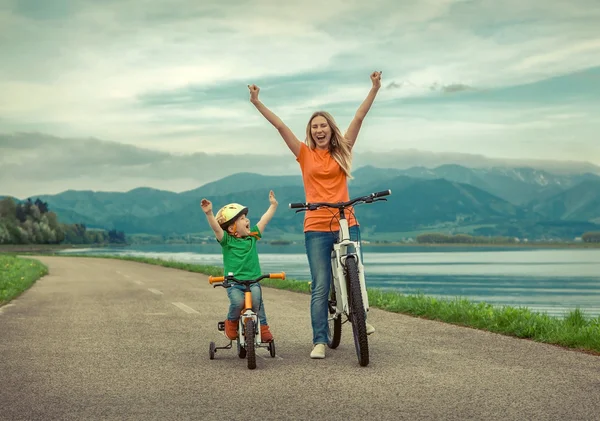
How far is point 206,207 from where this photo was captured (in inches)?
298

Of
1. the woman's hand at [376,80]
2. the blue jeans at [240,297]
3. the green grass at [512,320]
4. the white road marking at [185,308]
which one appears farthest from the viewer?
the white road marking at [185,308]

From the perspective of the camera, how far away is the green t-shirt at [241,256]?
26.1ft

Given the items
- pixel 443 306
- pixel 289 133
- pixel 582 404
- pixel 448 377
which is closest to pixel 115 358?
pixel 289 133

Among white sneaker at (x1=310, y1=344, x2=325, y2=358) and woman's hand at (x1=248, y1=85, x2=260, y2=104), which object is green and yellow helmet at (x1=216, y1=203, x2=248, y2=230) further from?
white sneaker at (x1=310, y1=344, x2=325, y2=358)

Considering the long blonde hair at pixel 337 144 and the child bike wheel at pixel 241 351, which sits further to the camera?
Answer: the child bike wheel at pixel 241 351

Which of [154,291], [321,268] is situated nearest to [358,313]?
[321,268]

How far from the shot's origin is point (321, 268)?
8.07 m

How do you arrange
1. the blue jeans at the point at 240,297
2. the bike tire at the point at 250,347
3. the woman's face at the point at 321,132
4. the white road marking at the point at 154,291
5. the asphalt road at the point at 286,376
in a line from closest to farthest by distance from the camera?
the asphalt road at the point at 286,376 < the bike tire at the point at 250,347 < the blue jeans at the point at 240,297 < the woman's face at the point at 321,132 < the white road marking at the point at 154,291

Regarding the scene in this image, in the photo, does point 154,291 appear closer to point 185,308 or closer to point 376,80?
point 185,308

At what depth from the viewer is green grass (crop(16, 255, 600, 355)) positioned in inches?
356

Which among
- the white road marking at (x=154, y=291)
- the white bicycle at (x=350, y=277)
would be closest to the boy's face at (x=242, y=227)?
the white bicycle at (x=350, y=277)

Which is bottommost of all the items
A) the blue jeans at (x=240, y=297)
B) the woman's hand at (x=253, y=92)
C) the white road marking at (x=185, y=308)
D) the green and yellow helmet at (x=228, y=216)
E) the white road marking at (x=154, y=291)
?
the white road marking at (x=154, y=291)

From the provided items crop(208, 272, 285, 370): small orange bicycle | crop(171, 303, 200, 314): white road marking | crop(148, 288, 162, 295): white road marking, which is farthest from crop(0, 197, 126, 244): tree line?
crop(208, 272, 285, 370): small orange bicycle

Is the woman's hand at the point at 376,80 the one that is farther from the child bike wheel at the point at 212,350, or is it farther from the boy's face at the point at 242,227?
the child bike wheel at the point at 212,350
